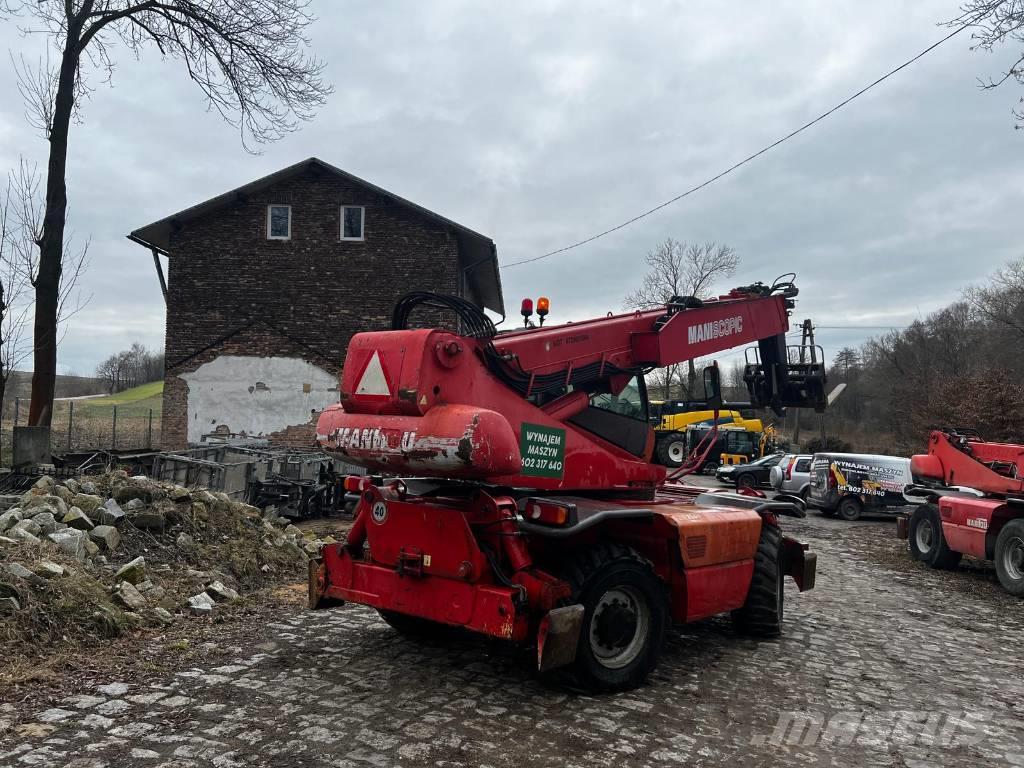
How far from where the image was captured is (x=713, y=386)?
723 cm

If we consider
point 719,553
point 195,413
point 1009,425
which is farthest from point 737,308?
point 1009,425

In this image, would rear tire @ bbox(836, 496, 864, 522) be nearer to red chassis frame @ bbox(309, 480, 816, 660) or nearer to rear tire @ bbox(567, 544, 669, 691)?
red chassis frame @ bbox(309, 480, 816, 660)

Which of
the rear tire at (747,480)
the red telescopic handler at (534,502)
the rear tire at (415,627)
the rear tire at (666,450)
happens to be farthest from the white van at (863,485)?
the rear tire at (415,627)

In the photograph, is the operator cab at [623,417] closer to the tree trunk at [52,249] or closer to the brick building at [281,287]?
the tree trunk at [52,249]

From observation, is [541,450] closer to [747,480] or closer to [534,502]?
[534,502]

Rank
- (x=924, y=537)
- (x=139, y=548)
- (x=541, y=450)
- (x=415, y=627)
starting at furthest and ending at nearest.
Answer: (x=924, y=537)
(x=139, y=548)
(x=415, y=627)
(x=541, y=450)

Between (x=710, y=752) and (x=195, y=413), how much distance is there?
22957mm

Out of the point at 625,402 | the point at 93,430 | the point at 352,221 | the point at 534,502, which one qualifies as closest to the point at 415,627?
the point at 534,502

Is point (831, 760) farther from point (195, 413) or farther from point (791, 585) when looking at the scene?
point (195, 413)

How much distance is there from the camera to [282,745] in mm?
4492

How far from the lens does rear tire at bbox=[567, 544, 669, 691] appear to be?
17.6 ft

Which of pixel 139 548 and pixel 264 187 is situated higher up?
pixel 264 187

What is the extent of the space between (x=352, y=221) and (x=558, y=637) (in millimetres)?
21779

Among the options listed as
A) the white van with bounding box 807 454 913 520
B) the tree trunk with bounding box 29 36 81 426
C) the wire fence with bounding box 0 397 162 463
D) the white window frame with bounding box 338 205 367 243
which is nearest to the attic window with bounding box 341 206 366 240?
the white window frame with bounding box 338 205 367 243
